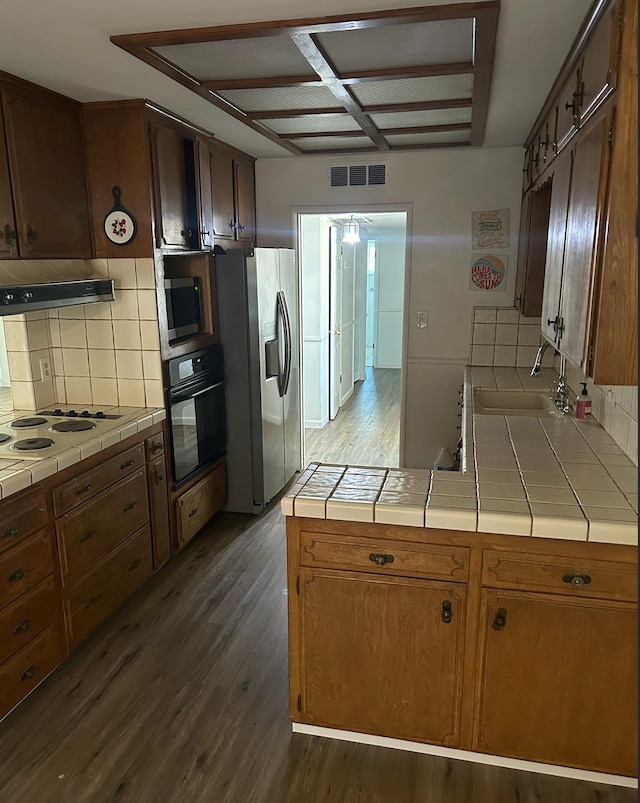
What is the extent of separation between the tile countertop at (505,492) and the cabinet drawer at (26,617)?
110 cm

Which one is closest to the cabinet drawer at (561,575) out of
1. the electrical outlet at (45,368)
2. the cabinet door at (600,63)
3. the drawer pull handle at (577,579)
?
the drawer pull handle at (577,579)

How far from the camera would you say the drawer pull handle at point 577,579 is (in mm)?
1699

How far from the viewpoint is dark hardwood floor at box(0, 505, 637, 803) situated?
1.89 metres

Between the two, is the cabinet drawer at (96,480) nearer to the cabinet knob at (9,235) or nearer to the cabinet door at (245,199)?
the cabinet knob at (9,235)

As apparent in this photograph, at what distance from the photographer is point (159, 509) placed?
3107 millimetres

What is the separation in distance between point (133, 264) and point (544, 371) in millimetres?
2633

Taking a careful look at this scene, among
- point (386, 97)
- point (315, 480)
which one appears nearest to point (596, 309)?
point (315, 480)

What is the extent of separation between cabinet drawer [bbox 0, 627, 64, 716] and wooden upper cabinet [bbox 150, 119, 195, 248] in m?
1.86

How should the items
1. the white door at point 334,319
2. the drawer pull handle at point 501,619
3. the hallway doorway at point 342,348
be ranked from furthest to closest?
the white door at point 334,319
the hallway doorway at point 342,348
the drawer pull handle at point 501,619

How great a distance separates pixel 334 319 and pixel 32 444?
4263 millimetres

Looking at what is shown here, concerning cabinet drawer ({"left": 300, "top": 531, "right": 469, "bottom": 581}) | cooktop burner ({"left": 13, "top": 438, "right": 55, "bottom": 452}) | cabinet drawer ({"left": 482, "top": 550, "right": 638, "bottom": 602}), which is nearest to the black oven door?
cooktop burner ({"left": 13, "top": 438, "right": 55, "bottom": 452})

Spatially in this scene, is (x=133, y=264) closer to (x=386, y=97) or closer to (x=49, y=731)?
(x=386, y=97)

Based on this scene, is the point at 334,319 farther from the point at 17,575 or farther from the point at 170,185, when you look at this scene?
the point at 17,575

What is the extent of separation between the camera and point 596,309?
5.24 ft
